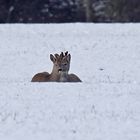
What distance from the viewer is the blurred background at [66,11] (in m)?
47.7

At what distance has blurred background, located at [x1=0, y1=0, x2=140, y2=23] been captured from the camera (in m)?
47.7

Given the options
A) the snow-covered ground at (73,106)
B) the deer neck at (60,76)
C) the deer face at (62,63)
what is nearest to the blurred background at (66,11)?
the snow-covered ground at (73,106)

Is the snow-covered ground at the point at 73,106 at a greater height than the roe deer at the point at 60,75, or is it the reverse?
the roe deer at the point at 60,75

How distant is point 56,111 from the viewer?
1222 cm

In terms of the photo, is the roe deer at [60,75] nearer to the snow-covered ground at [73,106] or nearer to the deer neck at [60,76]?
the deer neck at [60,76]

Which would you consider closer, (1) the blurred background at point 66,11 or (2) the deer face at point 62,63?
(2) the deer face at point 62,63

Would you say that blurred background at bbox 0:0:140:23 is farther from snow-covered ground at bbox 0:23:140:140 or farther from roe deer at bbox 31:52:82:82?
roe deer at bbox 31:52:82:82

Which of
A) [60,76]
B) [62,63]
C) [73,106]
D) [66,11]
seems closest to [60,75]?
[60,76]

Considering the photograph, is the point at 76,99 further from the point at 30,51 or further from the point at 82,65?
the point at 30,51

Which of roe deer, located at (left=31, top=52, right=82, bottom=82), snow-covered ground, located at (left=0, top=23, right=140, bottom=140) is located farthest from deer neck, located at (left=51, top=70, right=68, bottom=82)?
snow-covered ground, located at (left=0, top=23, right=140, bottom=140)

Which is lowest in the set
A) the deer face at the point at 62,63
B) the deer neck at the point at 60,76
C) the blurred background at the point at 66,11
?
the deer neck at the point at 60,76

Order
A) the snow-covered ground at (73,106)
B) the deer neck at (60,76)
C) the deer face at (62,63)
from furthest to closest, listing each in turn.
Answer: the deer face at (62,63)
the deer neck at (60,76)
the snow-covered ground at (73,106)

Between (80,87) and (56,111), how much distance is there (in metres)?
2.13

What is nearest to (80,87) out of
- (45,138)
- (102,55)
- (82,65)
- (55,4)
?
(45,138)
